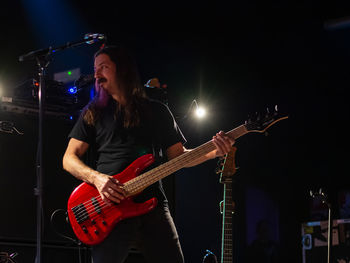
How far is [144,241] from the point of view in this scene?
239 centimetres

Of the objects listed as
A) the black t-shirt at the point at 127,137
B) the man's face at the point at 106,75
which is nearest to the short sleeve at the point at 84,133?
the black t-shirt at the point at 127,137

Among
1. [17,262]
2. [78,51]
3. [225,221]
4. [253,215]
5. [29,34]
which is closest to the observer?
[225,221]

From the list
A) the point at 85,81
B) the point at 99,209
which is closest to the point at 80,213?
the point at 99,209

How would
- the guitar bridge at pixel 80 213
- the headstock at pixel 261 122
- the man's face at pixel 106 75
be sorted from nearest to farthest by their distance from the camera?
the guitar bridge at pixel 80 213 < the headstock at pixel 261 122 < the man's face at pixel 106 75

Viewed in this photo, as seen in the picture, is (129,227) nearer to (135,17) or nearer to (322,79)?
Result: (135,17)

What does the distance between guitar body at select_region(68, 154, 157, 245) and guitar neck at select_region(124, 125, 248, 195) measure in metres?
0.04

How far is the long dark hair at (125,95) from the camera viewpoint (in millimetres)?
2654

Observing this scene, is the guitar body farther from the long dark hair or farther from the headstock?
the headstock

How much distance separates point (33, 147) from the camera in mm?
3934

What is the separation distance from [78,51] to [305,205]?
15.6 ft

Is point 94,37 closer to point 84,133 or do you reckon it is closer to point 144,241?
point 84,133

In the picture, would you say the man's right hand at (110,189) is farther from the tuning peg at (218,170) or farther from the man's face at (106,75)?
the tuning peg at (218,170)

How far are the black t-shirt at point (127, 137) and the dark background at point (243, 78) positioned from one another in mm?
3935

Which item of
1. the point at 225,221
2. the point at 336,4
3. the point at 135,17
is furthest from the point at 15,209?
the point at 336,4
